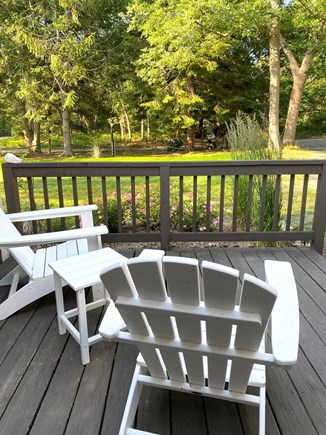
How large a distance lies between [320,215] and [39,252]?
260 cm

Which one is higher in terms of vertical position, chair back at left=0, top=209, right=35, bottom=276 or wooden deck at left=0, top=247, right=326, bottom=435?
chair back at left=0, top=209, right=35, bottom=276

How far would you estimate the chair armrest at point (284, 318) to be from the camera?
1020mm

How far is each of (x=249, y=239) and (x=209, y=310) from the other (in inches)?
96.2

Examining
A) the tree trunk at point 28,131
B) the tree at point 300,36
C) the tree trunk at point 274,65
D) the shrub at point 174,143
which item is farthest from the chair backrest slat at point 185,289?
the tree trunk at point 28,131

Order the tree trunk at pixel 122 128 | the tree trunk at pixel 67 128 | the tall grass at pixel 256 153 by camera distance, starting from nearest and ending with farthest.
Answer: the tall grass at pixel 256 153
the tree trunk at pixel 67 128
the tree trunk at pixel 122 128

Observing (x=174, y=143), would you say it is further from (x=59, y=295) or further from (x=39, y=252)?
(x=59, y=295)

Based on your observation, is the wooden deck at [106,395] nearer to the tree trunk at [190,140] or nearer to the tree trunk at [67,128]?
the tree trunk at [67,128]

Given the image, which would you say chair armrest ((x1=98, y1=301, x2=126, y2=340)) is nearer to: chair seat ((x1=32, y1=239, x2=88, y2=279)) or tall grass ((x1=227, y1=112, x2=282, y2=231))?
chair seat ((x1=32, y1=239, x2=88, y2=279))

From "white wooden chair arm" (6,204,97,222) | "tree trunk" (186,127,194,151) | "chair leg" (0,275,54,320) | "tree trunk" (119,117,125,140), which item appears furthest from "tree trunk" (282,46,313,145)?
"chair leg" (0,275,54,320)

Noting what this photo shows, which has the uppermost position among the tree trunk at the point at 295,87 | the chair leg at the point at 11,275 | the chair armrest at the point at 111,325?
the tree trunk at the point at 295,87

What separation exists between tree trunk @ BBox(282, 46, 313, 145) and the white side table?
1308cm

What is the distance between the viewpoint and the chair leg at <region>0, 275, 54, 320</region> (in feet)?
7.03

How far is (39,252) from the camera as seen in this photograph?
2.56 m

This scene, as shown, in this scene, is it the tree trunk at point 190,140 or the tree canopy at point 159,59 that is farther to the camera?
the tree trunk at point 190,140
